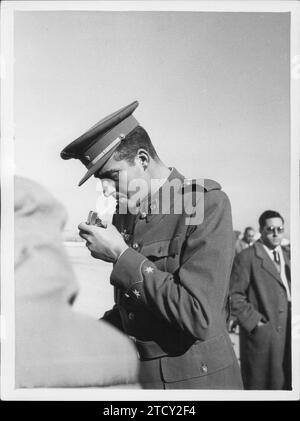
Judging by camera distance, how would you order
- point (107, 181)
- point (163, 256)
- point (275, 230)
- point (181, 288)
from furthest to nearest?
1. point (275, 230)
2. point (107, 181)
3. point (163, 256)
4. point (181, 288)

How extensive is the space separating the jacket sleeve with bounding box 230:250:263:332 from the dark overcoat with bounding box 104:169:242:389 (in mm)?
119

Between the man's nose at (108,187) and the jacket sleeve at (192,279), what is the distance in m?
0.35

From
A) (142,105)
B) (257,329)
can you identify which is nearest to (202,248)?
(257,329)

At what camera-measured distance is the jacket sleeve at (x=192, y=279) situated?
2311 millimetres

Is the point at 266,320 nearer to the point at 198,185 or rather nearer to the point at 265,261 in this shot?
the point at 265,261

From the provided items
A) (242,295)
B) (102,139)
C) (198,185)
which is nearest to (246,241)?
(242,295)

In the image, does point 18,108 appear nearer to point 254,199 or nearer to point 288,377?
point 254,199

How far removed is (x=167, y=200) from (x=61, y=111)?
72cm

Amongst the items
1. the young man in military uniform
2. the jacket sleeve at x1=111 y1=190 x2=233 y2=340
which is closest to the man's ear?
the young man in military uniform

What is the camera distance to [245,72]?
8.66 feet

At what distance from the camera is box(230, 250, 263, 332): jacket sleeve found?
2.60 meters

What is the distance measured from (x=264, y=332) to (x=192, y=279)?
1.96 feet

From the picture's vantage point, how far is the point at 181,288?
91.4 inches

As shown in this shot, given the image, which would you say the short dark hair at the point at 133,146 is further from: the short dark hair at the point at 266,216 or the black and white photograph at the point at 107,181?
the short dark hair at the point at 266,216
